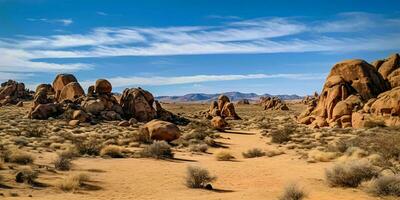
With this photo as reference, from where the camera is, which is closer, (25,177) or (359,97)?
(25,177)

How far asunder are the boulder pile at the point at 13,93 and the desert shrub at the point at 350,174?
253 ft

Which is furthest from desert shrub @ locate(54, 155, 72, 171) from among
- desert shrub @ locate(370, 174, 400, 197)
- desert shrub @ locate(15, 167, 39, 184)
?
desert shrub @ locate(370, 174, 400, 197)

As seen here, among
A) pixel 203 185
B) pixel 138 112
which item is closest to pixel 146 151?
pixel 203 185

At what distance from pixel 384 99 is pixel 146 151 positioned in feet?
79.3

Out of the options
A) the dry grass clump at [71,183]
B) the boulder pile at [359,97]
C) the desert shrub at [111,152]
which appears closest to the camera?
the dry grass clump at [71,183]

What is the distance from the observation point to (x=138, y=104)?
51844 mm

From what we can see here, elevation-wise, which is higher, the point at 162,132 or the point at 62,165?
the point at 162,132

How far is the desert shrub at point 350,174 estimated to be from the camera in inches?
573

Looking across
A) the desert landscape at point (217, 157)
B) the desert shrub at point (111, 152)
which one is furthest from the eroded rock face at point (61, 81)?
the desert shrub at point (111, 152)

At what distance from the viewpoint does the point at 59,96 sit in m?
58.6

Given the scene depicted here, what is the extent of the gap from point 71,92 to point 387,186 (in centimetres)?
4981

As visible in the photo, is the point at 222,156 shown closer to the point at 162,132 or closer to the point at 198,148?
the point at 198,148

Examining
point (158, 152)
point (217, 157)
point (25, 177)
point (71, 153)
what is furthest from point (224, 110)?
point (25, 177)

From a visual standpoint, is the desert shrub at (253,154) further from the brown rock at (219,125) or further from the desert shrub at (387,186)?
the brown rock at (219,125)
